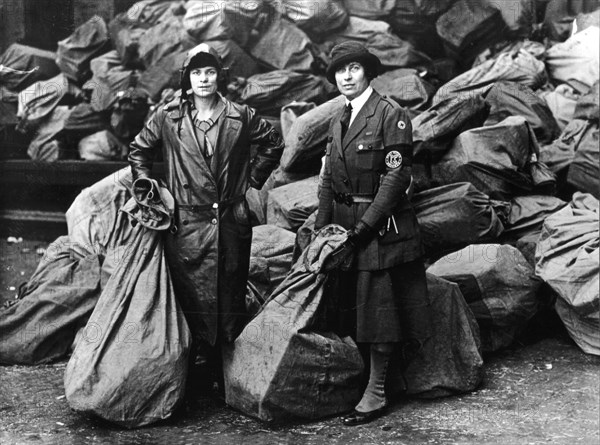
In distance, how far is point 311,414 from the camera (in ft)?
12.2

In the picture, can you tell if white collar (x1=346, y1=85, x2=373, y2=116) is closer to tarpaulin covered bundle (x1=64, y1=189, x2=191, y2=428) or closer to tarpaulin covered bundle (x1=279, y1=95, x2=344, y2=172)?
tarpaulin covered bundle (x1=64, y1=189, x2=191, y2=428)

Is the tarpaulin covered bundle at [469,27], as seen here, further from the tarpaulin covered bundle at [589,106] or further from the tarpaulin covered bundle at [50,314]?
the tarpaulin covered bundle at [50,314]

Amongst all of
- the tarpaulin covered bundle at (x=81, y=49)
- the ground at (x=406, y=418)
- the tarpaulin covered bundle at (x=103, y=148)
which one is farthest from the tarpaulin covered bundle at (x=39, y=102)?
the ground at (x=406, y=418)

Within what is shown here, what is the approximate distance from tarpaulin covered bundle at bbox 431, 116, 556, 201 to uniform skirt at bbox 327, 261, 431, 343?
1.38m

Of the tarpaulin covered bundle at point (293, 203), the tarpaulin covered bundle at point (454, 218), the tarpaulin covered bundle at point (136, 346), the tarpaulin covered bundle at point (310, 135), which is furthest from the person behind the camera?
the tarpaulin covered bundle at point (310, 135)

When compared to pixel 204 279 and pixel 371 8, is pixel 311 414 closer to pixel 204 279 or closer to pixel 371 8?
pixel 204 279

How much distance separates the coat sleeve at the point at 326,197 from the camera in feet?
13.0

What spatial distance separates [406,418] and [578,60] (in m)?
3.44

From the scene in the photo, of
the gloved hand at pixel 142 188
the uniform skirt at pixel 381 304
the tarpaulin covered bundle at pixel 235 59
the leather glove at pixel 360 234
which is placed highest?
the tarpaulin covered bundle at pixel 235 59

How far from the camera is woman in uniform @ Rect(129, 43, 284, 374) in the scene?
3844 millimetres

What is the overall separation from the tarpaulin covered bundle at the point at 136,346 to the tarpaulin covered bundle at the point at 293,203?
1.20 metres

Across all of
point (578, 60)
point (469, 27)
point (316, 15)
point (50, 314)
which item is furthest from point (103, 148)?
point (578, 60)

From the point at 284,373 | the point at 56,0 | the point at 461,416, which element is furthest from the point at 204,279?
the point at 56,0

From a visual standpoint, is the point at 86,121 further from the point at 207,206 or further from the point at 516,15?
the point at 516,15
